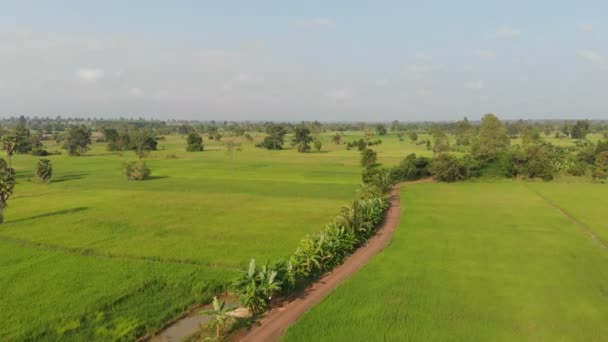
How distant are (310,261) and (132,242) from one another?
39.3ft

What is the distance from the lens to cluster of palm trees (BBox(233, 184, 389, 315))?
1574cm

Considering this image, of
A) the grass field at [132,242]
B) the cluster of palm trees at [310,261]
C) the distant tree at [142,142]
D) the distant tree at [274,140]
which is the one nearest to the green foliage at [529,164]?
the grass field at [132,242]

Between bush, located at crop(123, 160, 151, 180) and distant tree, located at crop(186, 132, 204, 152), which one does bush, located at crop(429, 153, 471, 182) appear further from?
distant tree, located at crop(186, 132, 204, 152)

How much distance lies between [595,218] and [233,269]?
26.7 metres

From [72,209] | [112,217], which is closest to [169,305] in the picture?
[112,217]

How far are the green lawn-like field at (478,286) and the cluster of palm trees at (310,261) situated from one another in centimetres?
174

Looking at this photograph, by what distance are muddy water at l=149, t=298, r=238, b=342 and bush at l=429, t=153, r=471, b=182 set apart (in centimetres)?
4184

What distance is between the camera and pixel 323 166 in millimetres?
69875

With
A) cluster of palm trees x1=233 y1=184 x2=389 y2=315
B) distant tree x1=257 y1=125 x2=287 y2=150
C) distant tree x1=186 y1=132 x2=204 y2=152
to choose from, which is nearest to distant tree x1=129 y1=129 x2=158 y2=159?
distant tree x1=186 y1=132 x2=204 y2=152

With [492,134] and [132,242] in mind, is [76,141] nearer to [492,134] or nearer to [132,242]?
[132,242]

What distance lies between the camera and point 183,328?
593 inches

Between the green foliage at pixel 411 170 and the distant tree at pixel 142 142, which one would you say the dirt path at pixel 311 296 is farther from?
the distant tree at pixel 142 142

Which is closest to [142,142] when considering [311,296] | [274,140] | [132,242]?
[274,140]

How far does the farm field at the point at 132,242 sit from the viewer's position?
1582 cm
